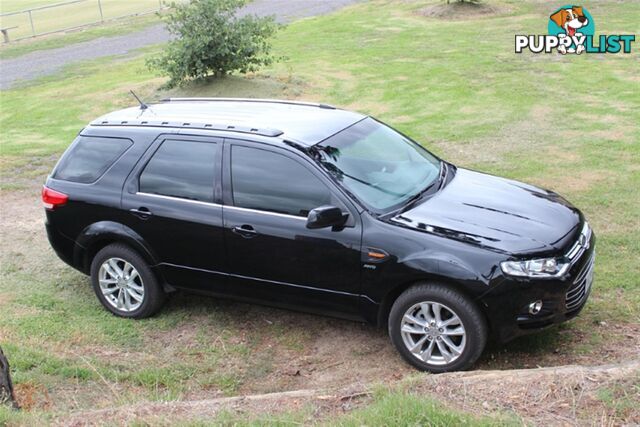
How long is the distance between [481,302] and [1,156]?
10195mm

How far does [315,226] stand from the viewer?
17.2 feet

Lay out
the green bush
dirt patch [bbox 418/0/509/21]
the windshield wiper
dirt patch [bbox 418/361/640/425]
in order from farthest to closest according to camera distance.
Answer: dirt patch [bbox 418/0/509/21] < the green bush < the windshield wiper < dirt patch [bbox 418/361/640/425]

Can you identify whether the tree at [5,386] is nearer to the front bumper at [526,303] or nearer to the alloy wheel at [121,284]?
the alloy wheel at [121,284]

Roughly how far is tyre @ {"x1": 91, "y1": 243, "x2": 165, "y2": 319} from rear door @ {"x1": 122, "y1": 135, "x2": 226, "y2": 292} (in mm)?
218

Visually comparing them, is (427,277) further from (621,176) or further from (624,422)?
(621,176)

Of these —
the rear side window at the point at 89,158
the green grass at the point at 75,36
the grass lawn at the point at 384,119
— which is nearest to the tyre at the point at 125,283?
the grass lawn at the point at 384,119

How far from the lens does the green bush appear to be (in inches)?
543

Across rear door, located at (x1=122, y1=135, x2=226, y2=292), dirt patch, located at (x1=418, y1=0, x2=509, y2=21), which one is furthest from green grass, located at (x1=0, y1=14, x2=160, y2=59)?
rear door, located at (x1=122, y1=135, x2=226, y2=292)

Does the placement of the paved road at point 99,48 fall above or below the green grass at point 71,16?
below

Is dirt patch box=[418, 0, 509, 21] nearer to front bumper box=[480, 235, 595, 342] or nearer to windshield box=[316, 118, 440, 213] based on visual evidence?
windshield box=[316, 118, 440, 213]

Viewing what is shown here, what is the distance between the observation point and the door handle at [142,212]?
6.15 metres

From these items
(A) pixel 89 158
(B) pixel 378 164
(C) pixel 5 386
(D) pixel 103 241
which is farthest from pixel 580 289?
(A) pixel 89 158

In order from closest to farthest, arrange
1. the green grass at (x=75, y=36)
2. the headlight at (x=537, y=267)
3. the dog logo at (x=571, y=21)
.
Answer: the headlight at (x=537, y=267), the dog logo at (x=571, y=21), the green grass at (x=75, y=36)

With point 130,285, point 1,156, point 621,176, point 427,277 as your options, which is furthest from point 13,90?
point 427,277
